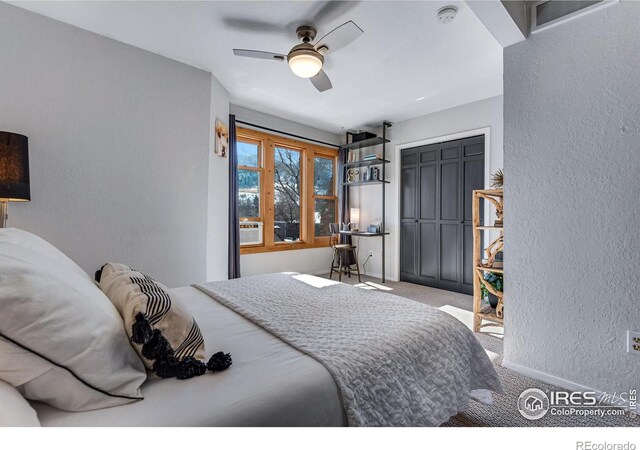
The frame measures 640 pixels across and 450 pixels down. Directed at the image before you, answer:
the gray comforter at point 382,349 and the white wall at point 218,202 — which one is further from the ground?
the white wall at point 218,202

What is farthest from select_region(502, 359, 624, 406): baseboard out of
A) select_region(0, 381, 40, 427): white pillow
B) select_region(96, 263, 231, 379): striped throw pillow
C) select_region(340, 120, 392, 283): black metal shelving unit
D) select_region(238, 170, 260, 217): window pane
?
select_region(238, 170, 260, 217): window pane

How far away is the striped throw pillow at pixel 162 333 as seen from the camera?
0.82 m

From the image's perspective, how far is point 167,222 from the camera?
8.98 feet

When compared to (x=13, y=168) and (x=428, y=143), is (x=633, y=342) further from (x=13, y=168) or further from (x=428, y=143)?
(x=13, y=168)

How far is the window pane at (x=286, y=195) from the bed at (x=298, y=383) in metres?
3.05

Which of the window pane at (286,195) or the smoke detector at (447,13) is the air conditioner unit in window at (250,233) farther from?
the smoke detector at (447,13)

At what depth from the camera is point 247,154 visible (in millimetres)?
4234

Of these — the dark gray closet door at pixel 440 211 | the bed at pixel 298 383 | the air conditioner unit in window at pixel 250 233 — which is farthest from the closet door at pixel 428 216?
the bed at pixel 298 383

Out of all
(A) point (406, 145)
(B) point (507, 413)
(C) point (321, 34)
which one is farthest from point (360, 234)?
(B) point (507, 413)

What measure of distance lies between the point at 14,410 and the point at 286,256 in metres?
4.03

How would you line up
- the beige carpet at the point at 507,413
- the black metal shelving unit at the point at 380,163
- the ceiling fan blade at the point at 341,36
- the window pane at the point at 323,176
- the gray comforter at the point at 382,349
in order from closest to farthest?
1. the gray comforter at the point at 382,349
2. the beige carpet at the point at 507,413
3. the ceiling fan blade at the point at 341,36
4. the black metal shelving unit at the point at 380,163
5. the window pane at the point at 323,176

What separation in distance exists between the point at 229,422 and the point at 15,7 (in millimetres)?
3089

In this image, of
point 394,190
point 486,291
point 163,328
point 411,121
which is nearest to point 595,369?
point 486,291
